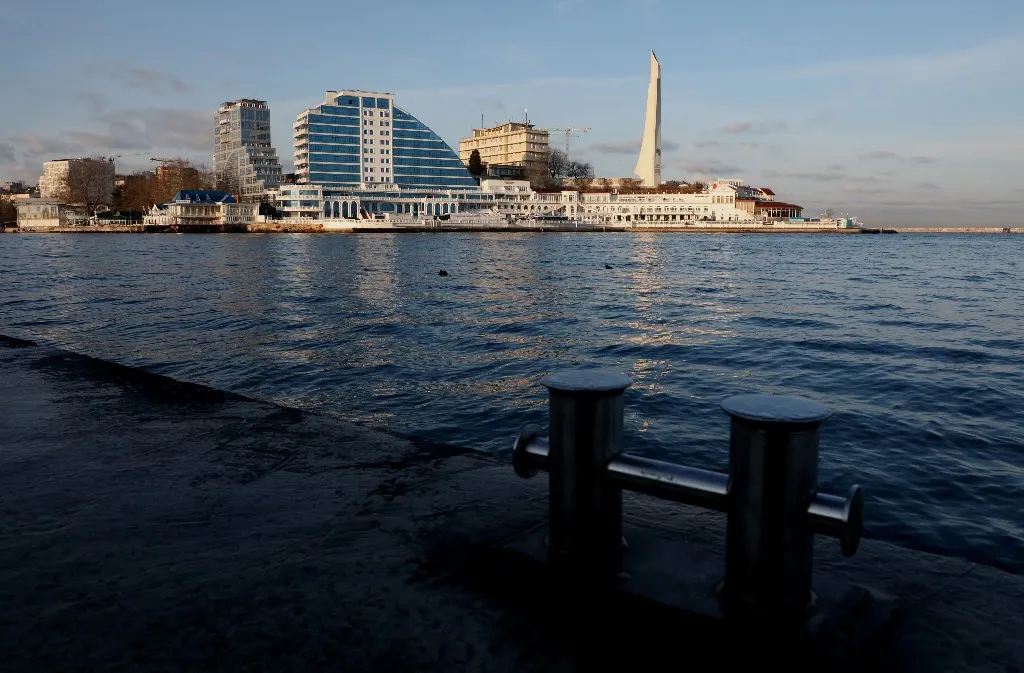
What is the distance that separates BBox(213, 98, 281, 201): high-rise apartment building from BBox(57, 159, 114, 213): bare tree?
2404 cm

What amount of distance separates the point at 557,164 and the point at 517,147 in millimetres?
14767

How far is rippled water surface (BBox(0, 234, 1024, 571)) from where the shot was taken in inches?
265

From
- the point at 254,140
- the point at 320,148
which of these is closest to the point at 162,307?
the point at 320,148

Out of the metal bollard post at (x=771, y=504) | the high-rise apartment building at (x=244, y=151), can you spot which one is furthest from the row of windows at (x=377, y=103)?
the metal bollard post at (x=771, y=504)

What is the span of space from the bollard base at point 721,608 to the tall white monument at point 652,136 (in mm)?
148269

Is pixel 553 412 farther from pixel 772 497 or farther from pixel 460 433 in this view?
pixel 460 433

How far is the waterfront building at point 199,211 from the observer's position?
12344 centimetres

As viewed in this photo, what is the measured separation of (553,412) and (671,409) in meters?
6.28

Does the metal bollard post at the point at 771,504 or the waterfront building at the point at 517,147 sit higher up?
the waterfront building at the point at 517,147

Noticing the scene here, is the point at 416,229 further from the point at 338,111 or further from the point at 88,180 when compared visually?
the point at 88,180

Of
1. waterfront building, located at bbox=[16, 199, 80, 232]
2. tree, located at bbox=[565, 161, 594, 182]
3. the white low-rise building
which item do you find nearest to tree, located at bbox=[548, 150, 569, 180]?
tree, located at bbox=[565, 161, 594, 182]

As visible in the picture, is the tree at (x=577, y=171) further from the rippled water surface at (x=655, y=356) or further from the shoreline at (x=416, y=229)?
the rippled water surface at (x=655, y=356)

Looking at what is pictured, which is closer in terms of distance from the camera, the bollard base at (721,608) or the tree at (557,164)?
the bollard base at (721,608)

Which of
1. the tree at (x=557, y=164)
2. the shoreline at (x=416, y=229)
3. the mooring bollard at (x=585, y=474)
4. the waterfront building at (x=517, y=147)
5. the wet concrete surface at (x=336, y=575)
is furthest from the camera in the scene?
the tree at (x=557, y=164)
